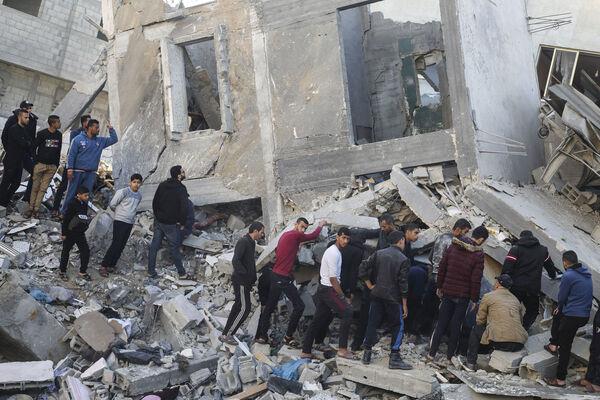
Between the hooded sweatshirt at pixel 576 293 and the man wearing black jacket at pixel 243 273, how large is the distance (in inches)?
143

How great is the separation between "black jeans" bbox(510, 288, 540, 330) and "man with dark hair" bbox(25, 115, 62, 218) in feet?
24.6

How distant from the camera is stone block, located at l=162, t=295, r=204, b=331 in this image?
8969 millimetres

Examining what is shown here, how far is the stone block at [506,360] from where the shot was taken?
7.69m

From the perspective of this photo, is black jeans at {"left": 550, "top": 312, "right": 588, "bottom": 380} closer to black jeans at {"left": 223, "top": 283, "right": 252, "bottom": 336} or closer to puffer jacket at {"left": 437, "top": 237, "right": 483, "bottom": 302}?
puffer jacket at {"left": 437, "top": 237, "right": 483, "bottom": 302}

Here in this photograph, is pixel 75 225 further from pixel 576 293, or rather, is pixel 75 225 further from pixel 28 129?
pixel 576 293

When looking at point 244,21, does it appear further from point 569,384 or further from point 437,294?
point 569,384

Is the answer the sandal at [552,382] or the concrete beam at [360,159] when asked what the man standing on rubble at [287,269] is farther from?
the concrete beam at [360,159]

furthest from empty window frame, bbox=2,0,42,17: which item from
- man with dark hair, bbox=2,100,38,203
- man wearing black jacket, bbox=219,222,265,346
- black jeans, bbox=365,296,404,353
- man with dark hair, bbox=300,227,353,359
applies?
black jeans, bbox=365,296,404,353

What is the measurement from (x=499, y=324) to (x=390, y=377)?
1.40m

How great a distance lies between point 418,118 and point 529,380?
803 centimetres

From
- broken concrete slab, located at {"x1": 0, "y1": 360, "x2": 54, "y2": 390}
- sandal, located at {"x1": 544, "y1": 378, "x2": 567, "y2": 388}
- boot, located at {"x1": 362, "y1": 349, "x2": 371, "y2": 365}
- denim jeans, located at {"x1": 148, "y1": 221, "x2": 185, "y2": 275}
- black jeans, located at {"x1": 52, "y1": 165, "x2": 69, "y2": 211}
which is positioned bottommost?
sandal, located at {"x1": 544, "y1": 378, "x2": 567, "y2": 388}

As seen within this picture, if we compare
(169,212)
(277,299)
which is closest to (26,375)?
(277,299)

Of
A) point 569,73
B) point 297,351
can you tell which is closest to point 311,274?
point 297,351

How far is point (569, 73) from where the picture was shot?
1689 cm
